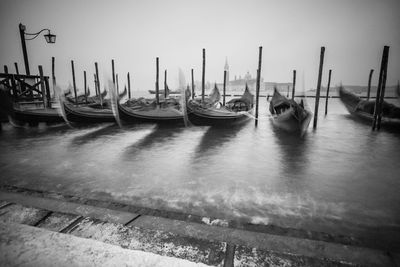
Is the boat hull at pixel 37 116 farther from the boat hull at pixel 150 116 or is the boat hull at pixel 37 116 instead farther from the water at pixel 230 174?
the boat hull at pixel 150 116

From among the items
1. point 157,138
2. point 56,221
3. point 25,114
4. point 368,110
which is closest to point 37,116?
point 25,114

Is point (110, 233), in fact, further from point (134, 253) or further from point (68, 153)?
point (68, 153)

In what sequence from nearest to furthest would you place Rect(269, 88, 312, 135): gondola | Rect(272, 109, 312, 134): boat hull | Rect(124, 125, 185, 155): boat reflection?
Rect(124, 125, 185, 155): boat reflection < Rect(269, 88, 312, 135): gondola < Rect(272, 109, 312, 134): boat hull

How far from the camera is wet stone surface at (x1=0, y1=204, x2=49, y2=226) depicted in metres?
1.72

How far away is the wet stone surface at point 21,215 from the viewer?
1718 mm

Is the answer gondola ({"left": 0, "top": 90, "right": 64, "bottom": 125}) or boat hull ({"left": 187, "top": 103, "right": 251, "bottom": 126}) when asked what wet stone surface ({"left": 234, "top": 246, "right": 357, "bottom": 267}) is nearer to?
boat hull ({"left": 187, "top": 103, "right": 251, "bottom": 126})

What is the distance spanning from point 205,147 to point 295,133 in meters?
4.07

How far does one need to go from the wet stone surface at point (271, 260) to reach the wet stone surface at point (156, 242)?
0.12 m

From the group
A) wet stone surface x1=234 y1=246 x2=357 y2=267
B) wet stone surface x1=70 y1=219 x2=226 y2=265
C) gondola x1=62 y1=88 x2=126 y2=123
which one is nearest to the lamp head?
gondola x1=62 y1=88 x2=126 y2=123

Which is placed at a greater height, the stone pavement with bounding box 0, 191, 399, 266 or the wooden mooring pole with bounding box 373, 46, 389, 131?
the wooden mooring pole with bounding box 373, 46, 389, 131

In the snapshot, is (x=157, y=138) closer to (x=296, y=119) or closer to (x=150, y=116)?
(x=150, y=116)

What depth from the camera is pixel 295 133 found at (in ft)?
27.0

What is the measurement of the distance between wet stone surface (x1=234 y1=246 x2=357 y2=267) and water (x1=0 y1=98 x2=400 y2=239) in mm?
1089

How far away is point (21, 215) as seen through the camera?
5.85 ft
